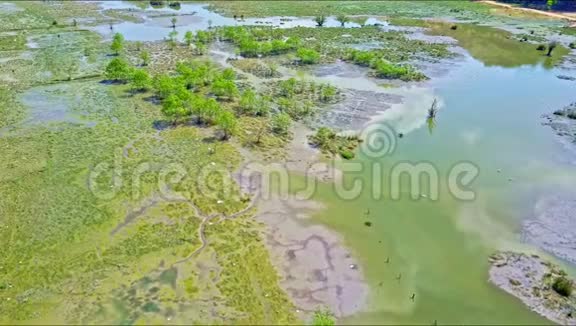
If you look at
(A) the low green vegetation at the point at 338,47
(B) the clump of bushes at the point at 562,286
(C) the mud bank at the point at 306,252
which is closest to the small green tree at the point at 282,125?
(C) the mud bank at the point at 306,252

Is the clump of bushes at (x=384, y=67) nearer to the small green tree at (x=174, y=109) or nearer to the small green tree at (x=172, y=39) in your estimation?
the small green tree at (x=174, y=109)

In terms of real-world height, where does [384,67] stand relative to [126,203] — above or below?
above

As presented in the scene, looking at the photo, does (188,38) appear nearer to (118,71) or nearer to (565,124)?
(118,71)

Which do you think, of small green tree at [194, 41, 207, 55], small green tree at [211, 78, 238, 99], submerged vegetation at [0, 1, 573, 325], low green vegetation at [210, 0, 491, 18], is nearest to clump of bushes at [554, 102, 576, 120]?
submerged vegetation at [0, 1, 573, 325]

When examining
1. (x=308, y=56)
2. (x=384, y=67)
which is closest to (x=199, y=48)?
(x=308, y=56)

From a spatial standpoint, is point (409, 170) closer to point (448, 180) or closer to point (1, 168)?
point (448, 180)
